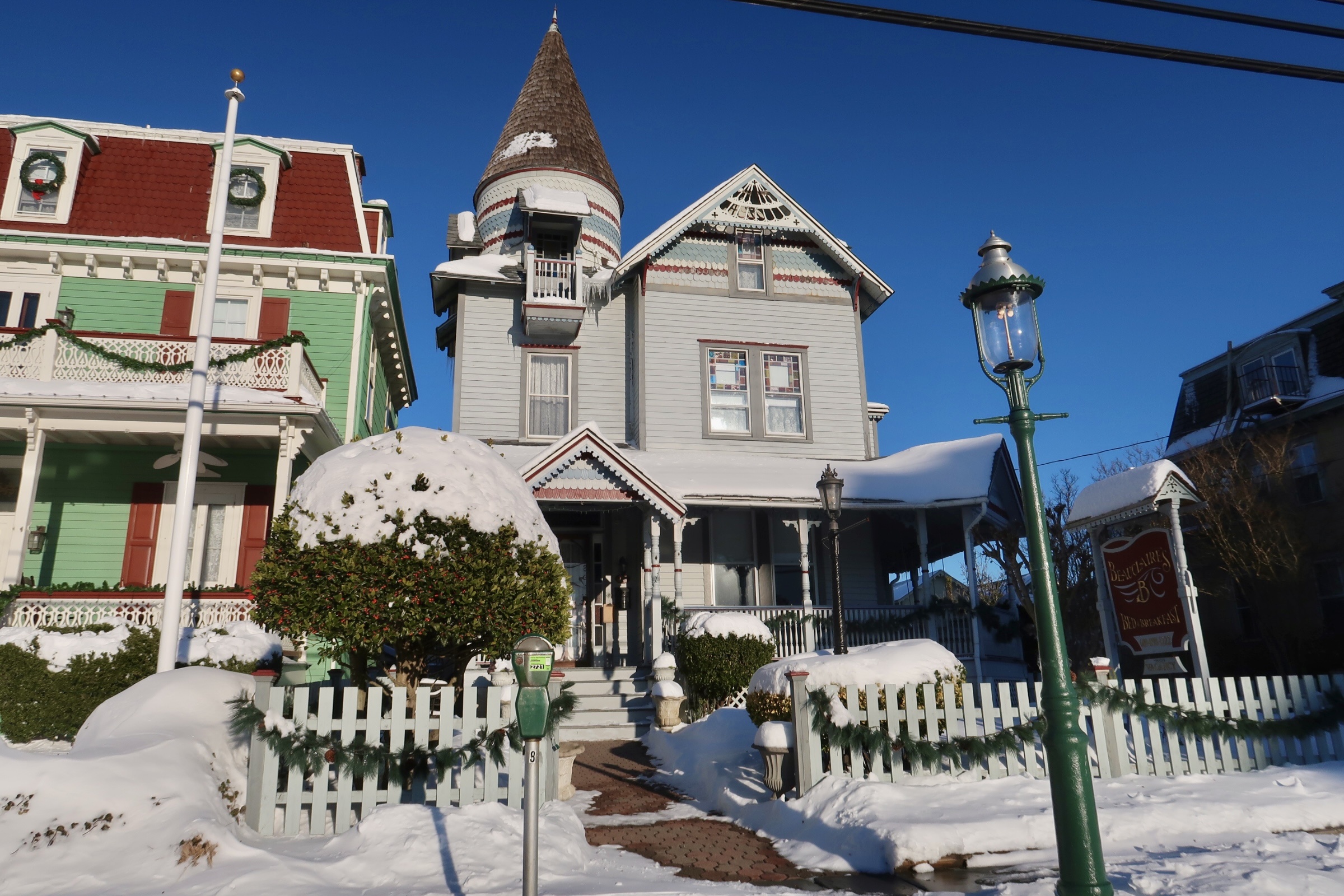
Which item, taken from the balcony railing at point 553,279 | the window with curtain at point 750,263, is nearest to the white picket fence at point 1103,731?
the balcony railing at point 553,279

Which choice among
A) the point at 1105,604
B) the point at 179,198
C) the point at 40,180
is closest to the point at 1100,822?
the point at 1105,604

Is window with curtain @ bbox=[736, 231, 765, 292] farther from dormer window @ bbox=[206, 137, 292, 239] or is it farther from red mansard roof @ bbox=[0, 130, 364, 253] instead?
dormer window @ bbox=[206, 137, 292, 239]

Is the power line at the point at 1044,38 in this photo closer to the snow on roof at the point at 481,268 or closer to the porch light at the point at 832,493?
the porch light at the point at 832,493

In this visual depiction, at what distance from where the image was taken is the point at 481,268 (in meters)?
18.5

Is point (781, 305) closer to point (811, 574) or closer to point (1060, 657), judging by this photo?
point (811, 574)

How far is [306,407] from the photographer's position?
42.9 feet

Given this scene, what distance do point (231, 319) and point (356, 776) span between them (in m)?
11.8

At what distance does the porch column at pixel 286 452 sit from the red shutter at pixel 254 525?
4.74ft

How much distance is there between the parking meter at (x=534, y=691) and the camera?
4.10 metres

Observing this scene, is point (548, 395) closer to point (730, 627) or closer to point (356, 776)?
point (730, 627)

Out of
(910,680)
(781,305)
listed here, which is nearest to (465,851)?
(910,680)

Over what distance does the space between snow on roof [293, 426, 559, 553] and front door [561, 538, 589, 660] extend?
857cm

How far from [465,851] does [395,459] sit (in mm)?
3573

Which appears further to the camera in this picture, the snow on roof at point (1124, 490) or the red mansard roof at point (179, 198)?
the red mansard roof at point (179, 198)
